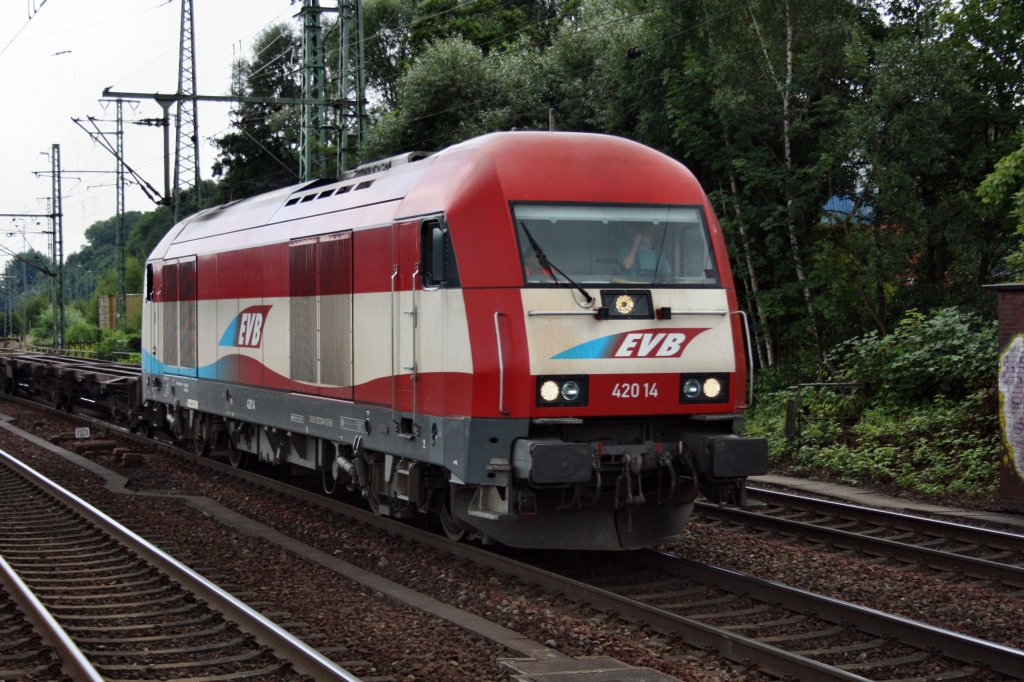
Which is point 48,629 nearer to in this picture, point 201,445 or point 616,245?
point 616,245

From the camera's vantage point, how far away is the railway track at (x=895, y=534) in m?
9.81

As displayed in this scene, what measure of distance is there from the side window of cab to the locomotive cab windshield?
0.57 metres

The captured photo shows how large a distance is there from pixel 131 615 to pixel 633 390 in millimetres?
4117

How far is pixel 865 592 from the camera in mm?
9250

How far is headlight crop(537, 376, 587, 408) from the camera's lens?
9.01 meters

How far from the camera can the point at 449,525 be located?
10945 millimetres

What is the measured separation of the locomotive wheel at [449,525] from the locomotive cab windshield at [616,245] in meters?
2.64

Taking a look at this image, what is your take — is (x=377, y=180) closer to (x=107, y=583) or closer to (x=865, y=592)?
(x=107, y=583)

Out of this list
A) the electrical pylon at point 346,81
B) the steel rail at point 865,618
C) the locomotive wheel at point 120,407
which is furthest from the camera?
the electrical pylon at point 346,81

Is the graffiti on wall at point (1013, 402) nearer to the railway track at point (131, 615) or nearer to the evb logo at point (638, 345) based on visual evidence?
the evb logo at point (638, 345)

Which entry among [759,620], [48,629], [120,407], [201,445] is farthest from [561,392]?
[120,407]

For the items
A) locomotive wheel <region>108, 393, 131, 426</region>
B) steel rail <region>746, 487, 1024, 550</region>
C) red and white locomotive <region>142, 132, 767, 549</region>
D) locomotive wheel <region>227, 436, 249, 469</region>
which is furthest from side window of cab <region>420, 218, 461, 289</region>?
locomotive wheel <region>108, 393, 131, 426</region>

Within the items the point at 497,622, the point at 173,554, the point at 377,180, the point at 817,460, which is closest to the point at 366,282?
the point at 377,180

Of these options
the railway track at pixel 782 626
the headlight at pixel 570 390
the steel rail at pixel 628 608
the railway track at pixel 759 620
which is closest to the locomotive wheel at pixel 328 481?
the steel rail at pixel 628 608
